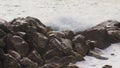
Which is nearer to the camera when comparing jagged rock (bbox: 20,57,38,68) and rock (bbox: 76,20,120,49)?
jagged rock (bbox: 20,57,38,68)

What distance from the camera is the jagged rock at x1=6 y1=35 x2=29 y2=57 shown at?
9383 mm

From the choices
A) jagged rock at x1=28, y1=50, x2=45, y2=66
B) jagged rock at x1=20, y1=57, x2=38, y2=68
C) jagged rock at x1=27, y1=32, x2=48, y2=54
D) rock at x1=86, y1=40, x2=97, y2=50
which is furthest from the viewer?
rock at x1=86, y1=40, x2=97, y2=50

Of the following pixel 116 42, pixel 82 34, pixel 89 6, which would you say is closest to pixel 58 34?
pixel 82 34

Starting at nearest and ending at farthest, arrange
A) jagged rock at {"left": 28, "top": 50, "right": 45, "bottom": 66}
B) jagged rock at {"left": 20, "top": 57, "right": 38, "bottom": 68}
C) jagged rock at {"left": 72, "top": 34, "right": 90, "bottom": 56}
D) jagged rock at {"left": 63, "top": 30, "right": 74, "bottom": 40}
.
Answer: jagged rock at {"left": 20, "top": 57, "right": 38, "bottom": 68}
jagged rock at {"left": 28, "top": 50, "right": 45, "bottom": 66}
jagged rock at {"left": 72, "top": 34, "right": 90, "bottom": 56}
jagged rock at {"left": 63, "top": 30, "right": 74, "bottom": 40}

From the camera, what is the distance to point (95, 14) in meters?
13.9

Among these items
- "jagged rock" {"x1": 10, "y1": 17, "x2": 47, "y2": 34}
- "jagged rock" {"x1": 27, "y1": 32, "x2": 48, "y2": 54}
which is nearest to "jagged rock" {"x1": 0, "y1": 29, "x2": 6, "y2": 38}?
"jagged rock" {"x1": 10, "y1": 17, "x2": 47, "y2": 34}

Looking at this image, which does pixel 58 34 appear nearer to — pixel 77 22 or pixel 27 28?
pixel 27 28

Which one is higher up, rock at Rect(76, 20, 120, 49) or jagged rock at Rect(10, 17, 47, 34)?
jagged rock at Rect(10, 17, 47, 34)

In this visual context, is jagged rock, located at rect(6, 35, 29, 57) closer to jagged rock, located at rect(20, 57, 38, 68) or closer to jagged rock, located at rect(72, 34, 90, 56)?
jagged rock, located at rect(20, 57, 38, 68)

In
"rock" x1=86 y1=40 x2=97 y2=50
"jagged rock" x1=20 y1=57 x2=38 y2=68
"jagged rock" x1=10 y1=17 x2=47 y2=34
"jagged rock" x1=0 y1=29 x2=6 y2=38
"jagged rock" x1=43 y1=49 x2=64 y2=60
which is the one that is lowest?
"jagged rock" x1=20 y1=57 x2=38 y2=68

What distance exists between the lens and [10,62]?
882 cm

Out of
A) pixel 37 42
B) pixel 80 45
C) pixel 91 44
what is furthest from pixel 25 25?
pixel 91 44

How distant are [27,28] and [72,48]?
1.33 m

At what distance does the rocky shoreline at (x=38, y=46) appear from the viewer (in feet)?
29.5
